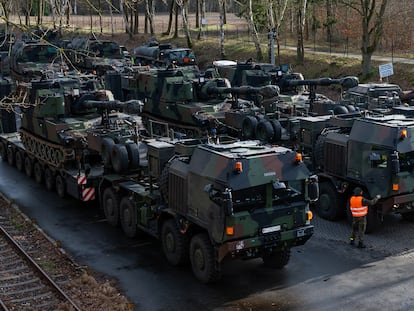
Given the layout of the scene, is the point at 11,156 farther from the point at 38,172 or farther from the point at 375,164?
the point at 375,164

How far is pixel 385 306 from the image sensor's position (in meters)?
12.3

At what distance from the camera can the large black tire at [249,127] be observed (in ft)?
69.2

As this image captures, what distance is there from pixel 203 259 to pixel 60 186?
793 cm

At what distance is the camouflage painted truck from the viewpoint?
611 inches

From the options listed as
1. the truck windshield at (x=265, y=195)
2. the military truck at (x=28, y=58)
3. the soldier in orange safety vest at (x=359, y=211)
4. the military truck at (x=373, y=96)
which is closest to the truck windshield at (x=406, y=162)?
the soldier in orange safety vest at (x=359, y=211)

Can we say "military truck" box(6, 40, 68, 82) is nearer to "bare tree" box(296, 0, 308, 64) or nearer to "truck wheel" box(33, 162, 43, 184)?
"bare tree" box(296, 0, 308, 64)

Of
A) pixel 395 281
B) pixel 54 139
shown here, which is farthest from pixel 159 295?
pixel 54 139

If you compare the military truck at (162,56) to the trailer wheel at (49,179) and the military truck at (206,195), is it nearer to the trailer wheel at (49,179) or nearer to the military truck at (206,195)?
the trailer wheel at (49,179)

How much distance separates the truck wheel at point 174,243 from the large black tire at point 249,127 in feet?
24.3

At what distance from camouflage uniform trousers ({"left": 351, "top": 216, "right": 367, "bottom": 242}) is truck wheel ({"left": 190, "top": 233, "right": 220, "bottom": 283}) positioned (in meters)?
3.75

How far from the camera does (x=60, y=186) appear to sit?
65.2 feet

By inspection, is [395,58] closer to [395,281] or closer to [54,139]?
[54,139]

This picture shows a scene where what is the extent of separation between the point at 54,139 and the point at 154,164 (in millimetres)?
5959

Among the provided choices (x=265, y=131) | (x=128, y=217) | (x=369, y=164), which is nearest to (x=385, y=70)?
(x=265, y=131)
